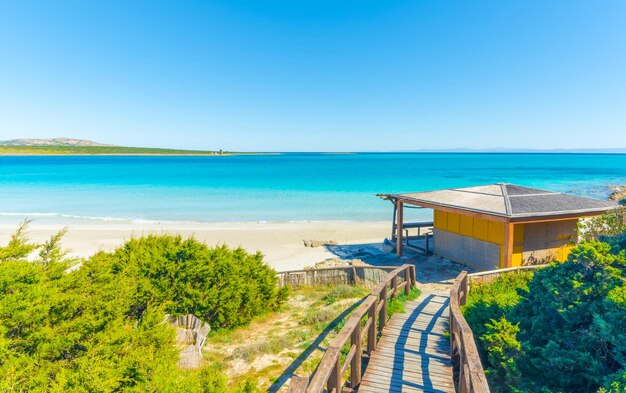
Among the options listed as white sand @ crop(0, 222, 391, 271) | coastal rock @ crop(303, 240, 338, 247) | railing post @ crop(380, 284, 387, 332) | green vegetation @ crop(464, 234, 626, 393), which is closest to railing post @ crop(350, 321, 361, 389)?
railing post @ crop(380, 284, 387, 332)

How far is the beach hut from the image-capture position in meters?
11.6

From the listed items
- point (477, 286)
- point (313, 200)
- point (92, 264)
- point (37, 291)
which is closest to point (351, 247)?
point (477, 286)

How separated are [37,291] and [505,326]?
6.43 m

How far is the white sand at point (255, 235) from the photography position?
18516 millimetres

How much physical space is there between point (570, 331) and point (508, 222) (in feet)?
23.9

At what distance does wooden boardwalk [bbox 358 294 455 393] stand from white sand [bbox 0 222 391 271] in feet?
30.2

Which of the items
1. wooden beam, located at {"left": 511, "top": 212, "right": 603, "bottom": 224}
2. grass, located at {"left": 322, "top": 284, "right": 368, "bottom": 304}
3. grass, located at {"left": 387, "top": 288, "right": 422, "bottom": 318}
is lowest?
grass, located at {"left": 322, "top": 284, "right": 368, "bottom": 304}

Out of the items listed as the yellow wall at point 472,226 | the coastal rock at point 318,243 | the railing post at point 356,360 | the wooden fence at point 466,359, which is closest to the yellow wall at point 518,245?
the yellow wall at point 472,226

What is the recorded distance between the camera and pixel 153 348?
16.8 feet

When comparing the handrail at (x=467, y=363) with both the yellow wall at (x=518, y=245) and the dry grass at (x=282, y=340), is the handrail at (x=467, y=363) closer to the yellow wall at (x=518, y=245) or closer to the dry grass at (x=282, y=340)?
the dry grass at (x=282, y=340)

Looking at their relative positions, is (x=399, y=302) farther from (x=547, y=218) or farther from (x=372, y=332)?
(x=547, y=218)

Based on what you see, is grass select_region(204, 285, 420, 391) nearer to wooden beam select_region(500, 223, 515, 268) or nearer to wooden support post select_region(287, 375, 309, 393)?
wooden support post select_region(287, 375, 309, 393)

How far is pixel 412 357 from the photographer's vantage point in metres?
5.84

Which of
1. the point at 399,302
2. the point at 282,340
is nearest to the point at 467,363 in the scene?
the point at 282,340
